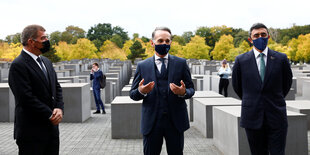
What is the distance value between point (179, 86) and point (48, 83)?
58.5 inches

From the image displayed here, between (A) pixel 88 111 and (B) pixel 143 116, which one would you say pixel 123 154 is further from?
(A) pixel 88 111

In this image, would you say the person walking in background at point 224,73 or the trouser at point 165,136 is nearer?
the trouser at point 165,136

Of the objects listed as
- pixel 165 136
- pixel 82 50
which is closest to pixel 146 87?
pixel 165 136

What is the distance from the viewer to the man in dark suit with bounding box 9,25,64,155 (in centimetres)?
366

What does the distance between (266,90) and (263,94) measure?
58 millimetres

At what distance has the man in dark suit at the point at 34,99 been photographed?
3660 mm

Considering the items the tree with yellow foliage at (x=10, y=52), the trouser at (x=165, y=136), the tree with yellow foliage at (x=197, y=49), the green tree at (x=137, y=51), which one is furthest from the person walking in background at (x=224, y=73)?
the tree with yellow foliage at (x=197, y=49)

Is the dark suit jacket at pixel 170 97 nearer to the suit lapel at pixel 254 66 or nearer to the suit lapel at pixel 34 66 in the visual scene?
the suit lapel at pixel 254 66

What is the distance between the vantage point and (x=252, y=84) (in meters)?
4.12

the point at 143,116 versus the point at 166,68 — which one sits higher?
the point at 166,68

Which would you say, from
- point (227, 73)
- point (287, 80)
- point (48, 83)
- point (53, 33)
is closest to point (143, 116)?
point (48, 83)

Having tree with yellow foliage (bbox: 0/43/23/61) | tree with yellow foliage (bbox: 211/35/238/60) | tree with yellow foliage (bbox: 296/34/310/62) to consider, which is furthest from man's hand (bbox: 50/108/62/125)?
tree with yellow foliage (bbox: 211/35/238/60)

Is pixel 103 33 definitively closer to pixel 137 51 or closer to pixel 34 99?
pixel 137 51

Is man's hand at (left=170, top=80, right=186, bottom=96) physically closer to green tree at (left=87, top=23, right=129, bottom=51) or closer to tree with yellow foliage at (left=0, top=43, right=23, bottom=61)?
tree with yellow foliage at (left=0, top=43, right=23, bottom=61)
